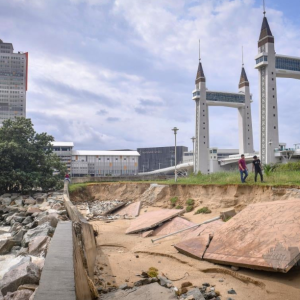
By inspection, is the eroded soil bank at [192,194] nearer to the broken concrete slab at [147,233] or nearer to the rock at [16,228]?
the broken concrete slab at [147,233]

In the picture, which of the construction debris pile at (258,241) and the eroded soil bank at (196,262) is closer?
the eroded soil bank at (196,262)

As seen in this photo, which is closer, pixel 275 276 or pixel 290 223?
pixel 275 276

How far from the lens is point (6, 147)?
23.5 meters

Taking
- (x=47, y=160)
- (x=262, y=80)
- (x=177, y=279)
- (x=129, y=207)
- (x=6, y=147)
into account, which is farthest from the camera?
(x=262, y=80)

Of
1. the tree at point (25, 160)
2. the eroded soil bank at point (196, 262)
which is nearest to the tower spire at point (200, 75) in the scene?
the tree at point (25, 160)

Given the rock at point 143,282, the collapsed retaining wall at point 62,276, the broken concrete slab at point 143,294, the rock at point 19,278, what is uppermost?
the collapsed retaining wall at point 62,276

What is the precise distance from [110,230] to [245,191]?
648cm

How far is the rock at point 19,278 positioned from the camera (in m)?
4.59

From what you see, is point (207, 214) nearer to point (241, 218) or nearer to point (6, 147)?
point (241, 218)

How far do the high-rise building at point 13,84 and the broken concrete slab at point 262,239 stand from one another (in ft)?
198

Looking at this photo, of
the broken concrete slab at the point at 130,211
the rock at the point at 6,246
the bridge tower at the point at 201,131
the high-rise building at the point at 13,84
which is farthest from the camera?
the bridge tower at the point at 201,131

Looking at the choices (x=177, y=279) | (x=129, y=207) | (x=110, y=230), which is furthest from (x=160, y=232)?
(x=129, y=207)

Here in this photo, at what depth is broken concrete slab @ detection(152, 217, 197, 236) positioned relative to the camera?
10.9m

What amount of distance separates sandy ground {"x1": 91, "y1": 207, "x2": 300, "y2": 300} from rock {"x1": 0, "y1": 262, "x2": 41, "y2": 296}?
4.73 feet
